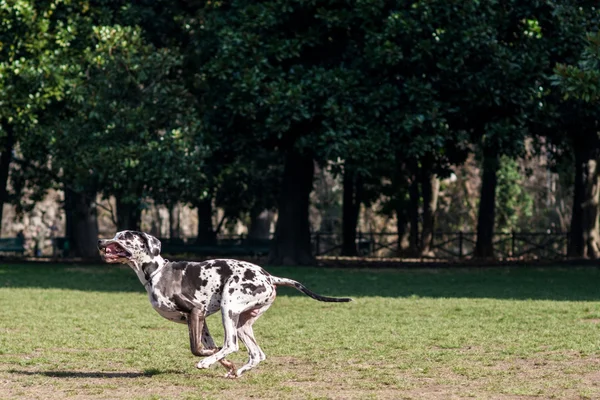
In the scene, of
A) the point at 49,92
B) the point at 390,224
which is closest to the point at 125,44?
the point at 49,92

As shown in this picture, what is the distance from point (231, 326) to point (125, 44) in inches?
1038

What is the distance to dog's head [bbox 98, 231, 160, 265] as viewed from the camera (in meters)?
11.5

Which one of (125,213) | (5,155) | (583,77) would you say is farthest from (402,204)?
(583,77)

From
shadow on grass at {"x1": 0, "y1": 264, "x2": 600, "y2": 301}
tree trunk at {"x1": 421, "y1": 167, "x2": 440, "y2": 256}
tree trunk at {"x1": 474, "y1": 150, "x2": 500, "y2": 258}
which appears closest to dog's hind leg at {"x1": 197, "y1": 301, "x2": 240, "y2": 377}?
shadow on grass at {"x1": 0, "y1": 264, "x2": 600, "y2": 301}

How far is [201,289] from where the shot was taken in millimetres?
11539

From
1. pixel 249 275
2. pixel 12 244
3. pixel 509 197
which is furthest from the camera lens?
pixel 509 197

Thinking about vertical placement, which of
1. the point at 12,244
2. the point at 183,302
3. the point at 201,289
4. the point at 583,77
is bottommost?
the point at 183,302

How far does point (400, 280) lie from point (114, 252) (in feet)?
64.4

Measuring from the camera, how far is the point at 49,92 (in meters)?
36.0

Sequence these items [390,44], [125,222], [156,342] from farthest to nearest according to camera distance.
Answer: [125,222] < [390,44] < [156,342]

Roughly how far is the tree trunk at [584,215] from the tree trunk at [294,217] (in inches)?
471

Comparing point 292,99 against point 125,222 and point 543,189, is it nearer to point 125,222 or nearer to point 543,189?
point 125,222

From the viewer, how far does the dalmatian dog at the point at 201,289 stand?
11.4 metres

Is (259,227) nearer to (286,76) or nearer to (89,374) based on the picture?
(286,76)
